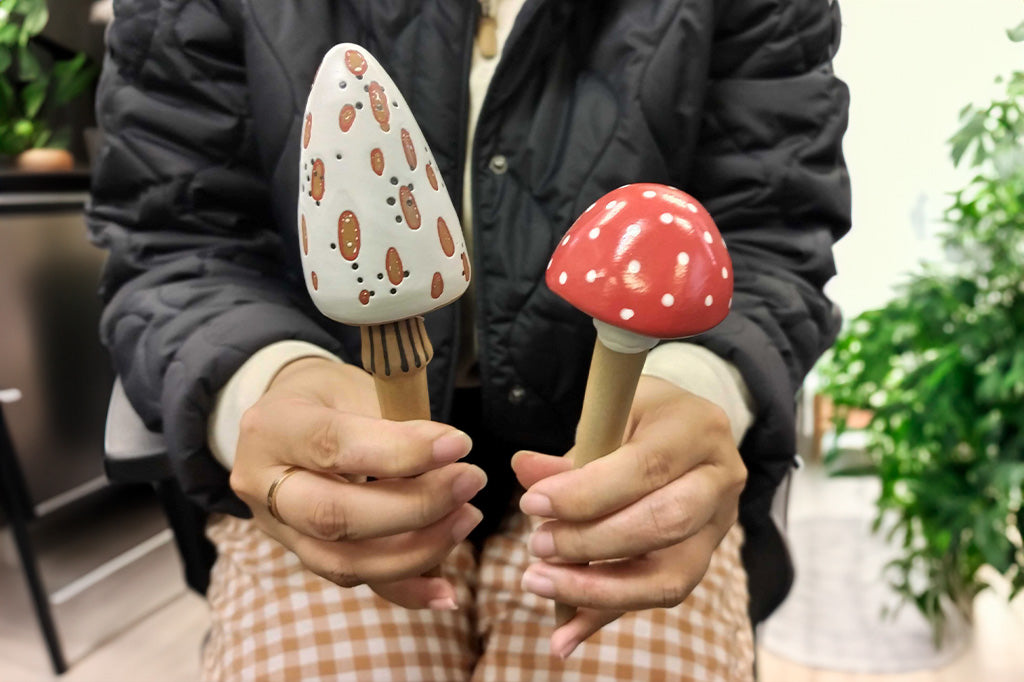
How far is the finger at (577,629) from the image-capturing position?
1.33 feet

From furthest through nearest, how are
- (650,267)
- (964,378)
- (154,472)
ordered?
(964,378)
(154,472)
(650,267)

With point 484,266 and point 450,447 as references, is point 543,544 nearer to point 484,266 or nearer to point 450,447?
point 450,447

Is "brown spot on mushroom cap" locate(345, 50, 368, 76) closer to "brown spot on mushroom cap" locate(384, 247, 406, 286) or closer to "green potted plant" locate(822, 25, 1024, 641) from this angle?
"brown spot on mushroom cap" locate(384, 247, 406, 286)

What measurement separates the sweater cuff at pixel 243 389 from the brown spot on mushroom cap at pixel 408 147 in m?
0.20

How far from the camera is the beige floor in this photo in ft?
3.87

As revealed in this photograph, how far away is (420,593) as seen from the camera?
0.44 m

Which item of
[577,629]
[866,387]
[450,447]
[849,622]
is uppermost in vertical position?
[450,447]

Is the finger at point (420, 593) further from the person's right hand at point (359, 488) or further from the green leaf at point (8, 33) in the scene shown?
the green leaf at point (8, 33)

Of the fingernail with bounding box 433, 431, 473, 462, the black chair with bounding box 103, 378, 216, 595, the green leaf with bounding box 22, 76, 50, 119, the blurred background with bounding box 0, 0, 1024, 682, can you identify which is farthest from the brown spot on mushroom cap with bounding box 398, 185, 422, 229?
the green leaf with bounding box 22, 76, 50, 119

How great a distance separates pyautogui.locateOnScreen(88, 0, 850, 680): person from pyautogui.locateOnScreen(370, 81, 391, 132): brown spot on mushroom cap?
0.17 metres

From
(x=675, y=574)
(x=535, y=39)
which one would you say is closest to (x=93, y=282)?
(x=535, y=39)

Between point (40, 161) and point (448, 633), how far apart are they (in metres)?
1.17

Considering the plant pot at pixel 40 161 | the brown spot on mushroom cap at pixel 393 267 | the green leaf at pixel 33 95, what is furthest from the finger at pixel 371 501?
the green leaf at pixel 33 95

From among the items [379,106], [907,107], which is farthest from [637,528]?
[907,107]
